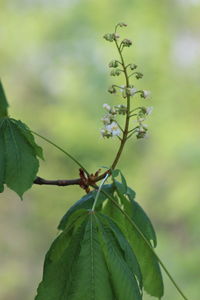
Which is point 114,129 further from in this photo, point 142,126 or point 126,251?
point 126,251

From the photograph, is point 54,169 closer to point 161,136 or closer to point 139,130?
point 161,136

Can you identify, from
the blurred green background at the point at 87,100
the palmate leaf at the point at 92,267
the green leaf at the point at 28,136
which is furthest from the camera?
the blurred green background at the point at 87,100

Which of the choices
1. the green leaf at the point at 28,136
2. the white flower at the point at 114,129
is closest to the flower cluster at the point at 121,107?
the white flower at the point at 114,129

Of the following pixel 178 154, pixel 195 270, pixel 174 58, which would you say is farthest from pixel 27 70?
pixel 195 270

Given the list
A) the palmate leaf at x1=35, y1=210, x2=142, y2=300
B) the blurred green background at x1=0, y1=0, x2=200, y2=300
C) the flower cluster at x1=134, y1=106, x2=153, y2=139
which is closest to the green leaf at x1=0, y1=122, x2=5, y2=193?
the palmate leaf at x1=35, y1=210, x2=142, y2=300

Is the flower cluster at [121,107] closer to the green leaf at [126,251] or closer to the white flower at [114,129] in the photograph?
the white flower at [114,129]
